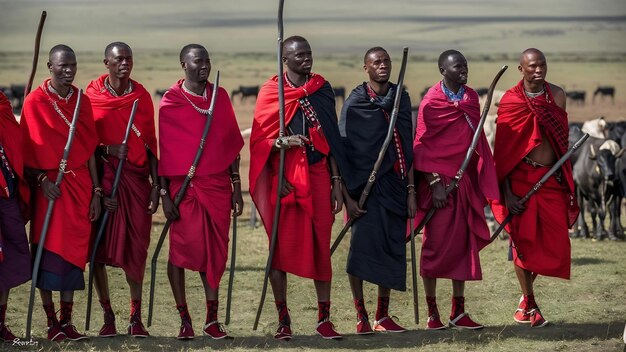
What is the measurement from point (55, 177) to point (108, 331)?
1287 millimetres

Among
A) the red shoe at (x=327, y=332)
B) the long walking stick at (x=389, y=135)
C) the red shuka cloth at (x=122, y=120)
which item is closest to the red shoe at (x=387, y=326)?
the red shoe at (x=327, y=332)

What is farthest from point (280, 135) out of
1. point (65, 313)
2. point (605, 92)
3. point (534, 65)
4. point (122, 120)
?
point (605, 92)

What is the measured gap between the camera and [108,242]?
9.34m

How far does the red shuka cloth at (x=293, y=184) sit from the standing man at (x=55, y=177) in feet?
4.23

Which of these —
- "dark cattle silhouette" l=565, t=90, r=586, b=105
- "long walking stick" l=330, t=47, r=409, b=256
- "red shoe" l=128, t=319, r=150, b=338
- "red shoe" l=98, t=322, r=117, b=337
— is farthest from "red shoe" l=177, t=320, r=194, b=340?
"dark cattle silhouette" l=565, t=90, r=586, b=105

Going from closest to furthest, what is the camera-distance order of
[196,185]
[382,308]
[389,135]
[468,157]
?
1. [196,185]
2. [389,135]
3. [468,157]
4. [382,308]

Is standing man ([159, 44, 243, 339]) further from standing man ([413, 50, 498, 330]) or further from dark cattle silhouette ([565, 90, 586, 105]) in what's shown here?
dark cattle silhouette ([565, 90, 586, 105])

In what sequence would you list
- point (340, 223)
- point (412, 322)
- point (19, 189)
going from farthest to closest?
point (340, 223)
point (412, 322)
point (19, 189)

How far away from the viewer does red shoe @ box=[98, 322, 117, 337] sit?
9.37 metres

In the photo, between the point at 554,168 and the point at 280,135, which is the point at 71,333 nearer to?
the point at 280,135

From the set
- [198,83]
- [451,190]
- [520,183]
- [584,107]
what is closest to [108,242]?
[198,83]

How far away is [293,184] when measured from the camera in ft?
30.4

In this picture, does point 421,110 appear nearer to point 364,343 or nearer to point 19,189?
point 364,343

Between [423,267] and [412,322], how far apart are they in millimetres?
838
